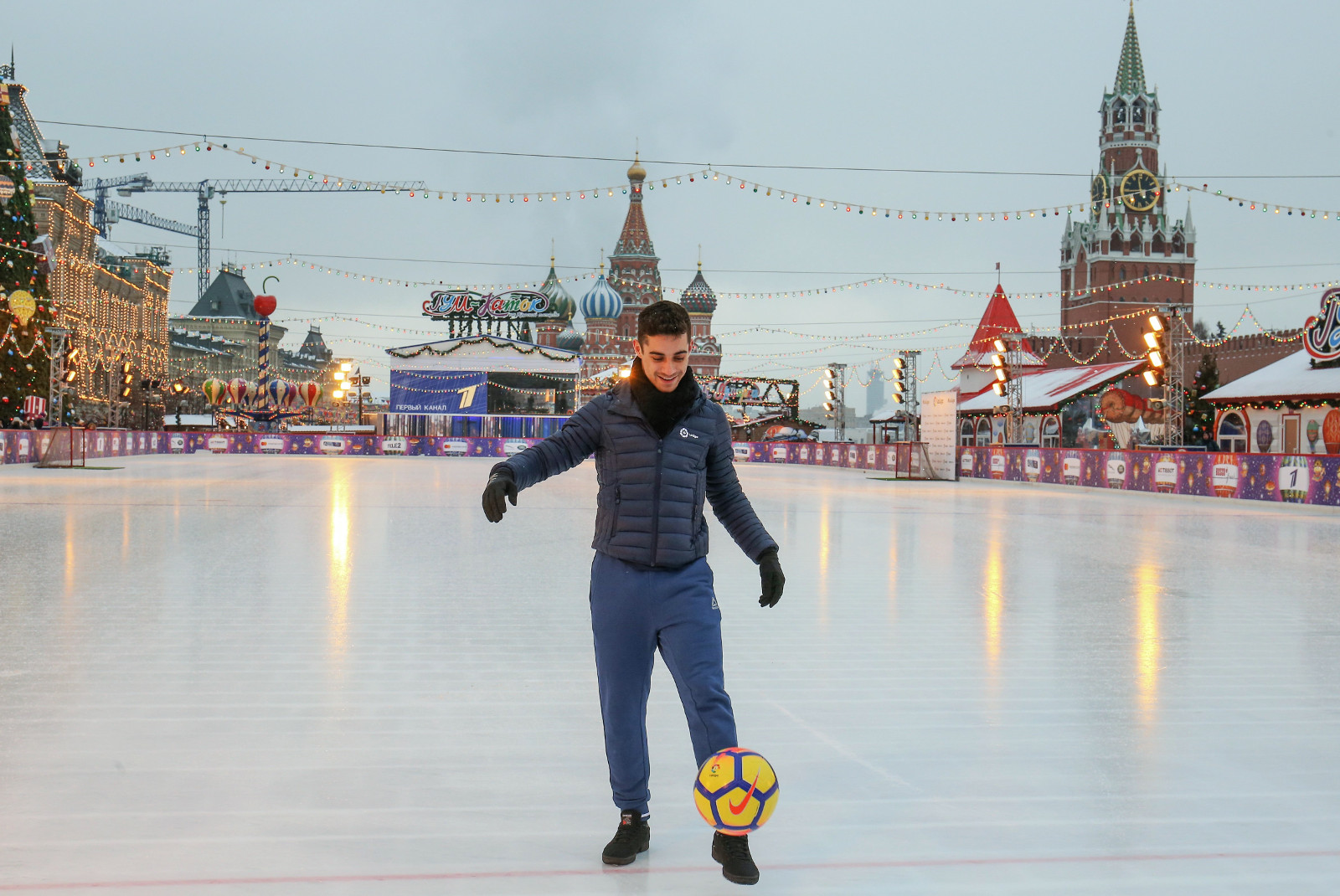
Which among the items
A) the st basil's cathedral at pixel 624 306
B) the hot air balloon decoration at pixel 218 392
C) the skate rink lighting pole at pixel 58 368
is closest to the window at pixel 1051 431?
the skate rink lighting pole at pixel 58 368

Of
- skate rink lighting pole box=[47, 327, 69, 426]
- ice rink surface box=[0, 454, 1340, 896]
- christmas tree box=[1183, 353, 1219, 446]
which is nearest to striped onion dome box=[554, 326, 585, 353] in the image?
christmas tree box=[1183, 353, 1219, 446]

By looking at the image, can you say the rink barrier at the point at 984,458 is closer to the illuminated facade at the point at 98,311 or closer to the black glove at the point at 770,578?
the illuminated facade at the point at 98,311

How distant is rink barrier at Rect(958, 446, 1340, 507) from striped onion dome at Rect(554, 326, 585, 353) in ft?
252

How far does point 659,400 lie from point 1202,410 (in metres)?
47.0

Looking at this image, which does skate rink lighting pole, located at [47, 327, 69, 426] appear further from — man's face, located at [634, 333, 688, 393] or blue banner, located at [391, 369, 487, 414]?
man's face, located at [634, 333, 688, 393]

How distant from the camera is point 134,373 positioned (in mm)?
69625

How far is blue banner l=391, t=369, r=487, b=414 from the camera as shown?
201 ft

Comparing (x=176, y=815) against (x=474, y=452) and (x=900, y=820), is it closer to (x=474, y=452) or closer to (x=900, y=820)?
(x=900, y=820)

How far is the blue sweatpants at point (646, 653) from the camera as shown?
3156 mm

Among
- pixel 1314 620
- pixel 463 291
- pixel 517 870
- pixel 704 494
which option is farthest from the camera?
pixel 463 291

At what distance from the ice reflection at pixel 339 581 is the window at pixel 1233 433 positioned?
25.1m

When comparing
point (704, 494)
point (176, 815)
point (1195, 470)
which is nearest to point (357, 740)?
point (176, 815)

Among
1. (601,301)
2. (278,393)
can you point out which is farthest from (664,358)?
(601,301)

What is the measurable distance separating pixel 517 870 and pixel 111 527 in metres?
11.9
